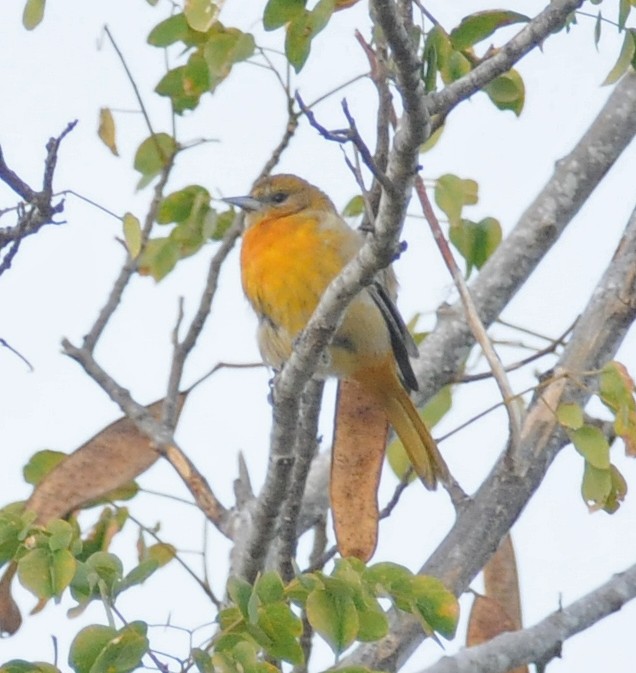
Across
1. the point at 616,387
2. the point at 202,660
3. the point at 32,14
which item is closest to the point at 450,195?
the point at 616,387

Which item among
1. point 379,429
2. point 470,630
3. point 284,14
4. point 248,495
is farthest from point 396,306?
point 284,14

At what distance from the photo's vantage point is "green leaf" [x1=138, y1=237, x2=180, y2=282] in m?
4.47

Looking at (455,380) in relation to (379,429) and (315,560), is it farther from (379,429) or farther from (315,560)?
(315,560)

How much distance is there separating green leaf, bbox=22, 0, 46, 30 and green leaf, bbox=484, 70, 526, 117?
109 centimetres

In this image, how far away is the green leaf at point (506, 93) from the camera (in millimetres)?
3684

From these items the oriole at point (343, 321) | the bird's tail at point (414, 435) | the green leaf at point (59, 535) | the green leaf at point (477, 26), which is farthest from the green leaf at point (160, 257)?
the green leaf at point (59, 535)

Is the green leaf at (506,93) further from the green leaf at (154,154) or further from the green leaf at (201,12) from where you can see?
the green leaf at (154,154)

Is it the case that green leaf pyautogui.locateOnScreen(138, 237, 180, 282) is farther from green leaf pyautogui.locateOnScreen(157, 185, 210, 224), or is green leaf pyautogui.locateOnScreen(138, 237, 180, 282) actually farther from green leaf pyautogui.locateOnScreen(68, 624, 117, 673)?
green leaf pyautogui.locateOnScreen(68, 624, 117, 673)

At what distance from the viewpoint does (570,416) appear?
3.35m

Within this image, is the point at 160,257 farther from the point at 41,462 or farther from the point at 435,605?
the point at 435,605

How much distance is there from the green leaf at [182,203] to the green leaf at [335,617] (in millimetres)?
1878

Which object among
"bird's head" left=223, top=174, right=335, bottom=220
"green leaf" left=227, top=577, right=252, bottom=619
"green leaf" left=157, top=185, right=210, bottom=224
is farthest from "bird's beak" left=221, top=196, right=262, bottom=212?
"green leaf" left=227, top=577, right=252, bottom=619

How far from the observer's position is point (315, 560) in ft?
12.9

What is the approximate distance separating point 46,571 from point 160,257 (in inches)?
69.1
